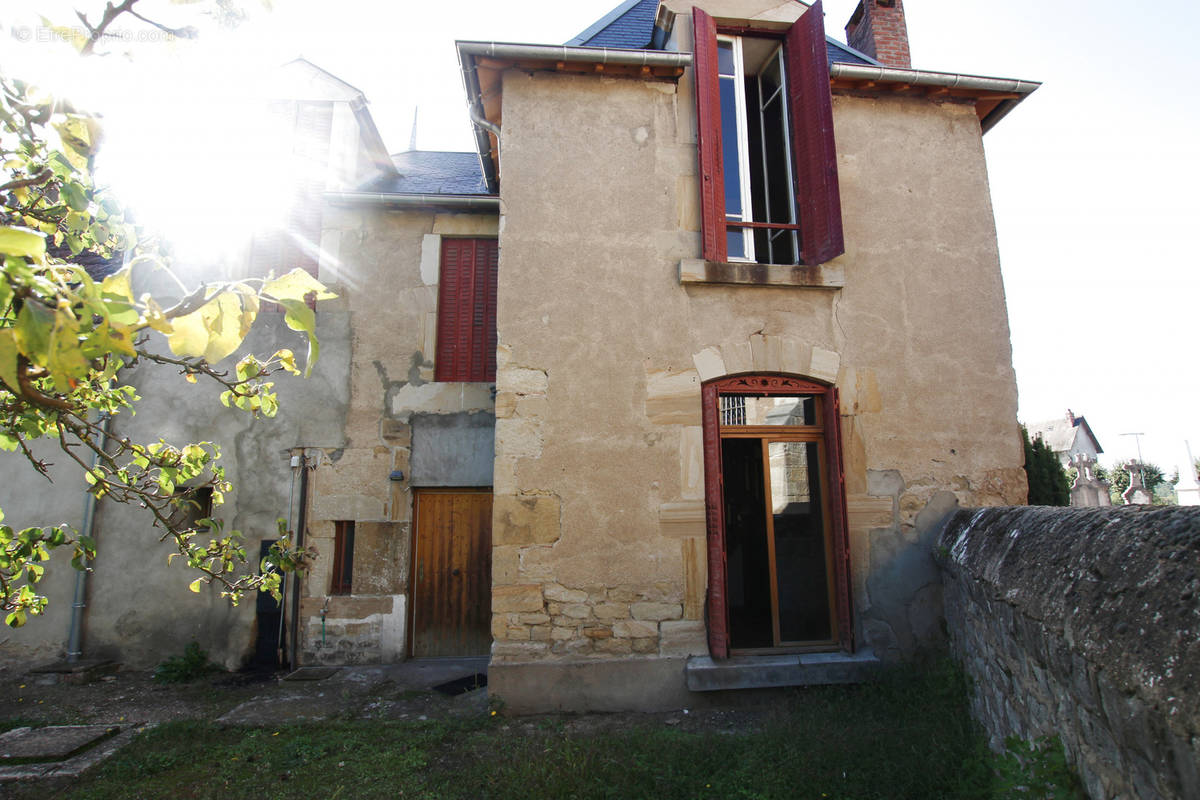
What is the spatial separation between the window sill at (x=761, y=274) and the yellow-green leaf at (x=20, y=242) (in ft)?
14.6

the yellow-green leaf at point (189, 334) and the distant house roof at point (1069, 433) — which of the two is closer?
the yellow-green leaf at point (189, 334)

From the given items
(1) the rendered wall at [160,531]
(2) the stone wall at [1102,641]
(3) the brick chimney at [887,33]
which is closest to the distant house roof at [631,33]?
(3) the brick chimney at [887,33]

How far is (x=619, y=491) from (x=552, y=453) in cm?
61

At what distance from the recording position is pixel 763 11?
5.61 m

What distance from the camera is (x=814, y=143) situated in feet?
17.7

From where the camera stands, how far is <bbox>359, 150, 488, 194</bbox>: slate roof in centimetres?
762

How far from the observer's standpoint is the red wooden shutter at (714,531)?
15.4ft

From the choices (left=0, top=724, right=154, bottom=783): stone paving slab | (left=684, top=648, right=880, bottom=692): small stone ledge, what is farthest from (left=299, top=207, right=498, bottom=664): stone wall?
(left=684, top=648, right=880, bottom=692): small stone ledge

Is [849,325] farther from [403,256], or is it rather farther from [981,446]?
[403,256]

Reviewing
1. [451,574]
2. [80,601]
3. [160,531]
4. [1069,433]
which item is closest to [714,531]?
[451,574]

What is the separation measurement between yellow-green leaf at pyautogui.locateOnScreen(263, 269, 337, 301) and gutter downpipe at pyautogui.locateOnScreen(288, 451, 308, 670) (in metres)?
5.97

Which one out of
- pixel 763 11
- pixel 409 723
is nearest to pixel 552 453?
pixel 409 723

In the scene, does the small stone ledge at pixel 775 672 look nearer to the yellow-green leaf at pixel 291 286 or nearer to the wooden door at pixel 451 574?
the wooden door at pixel 451 574

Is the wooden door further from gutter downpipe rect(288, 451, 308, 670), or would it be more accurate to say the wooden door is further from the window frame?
the window frame
